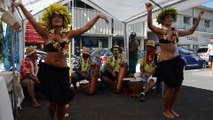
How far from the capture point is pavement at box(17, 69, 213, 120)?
5.27m

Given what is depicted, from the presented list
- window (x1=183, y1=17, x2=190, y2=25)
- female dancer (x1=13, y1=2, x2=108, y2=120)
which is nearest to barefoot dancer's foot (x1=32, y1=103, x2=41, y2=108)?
female dancer (x1=13, y1=2, x2=108, y2=120)

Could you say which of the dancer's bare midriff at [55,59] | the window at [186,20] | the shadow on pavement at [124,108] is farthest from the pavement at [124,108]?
the window at [186,20]

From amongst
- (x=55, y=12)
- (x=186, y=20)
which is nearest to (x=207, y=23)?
(x=186, y=20)

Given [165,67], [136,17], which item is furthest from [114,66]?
[165,67]

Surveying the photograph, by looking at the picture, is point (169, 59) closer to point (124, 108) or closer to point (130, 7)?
point (124, 108)

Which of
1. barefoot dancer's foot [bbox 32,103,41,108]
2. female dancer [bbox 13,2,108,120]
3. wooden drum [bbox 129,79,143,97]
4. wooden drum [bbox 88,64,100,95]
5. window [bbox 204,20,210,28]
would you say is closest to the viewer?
female dancer [bbox 13,2,108,120]

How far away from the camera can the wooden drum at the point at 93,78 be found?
766 cm

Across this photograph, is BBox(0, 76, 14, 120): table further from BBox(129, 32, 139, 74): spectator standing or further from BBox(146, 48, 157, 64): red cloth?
BBox(129, 32, 139, 74): spectator standing

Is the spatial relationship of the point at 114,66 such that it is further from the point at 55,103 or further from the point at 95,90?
the point at 55,103

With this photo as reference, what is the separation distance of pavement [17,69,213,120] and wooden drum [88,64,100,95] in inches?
6.5

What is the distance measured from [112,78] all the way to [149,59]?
1.28m

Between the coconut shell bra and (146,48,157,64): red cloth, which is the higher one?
the coconut shell bra

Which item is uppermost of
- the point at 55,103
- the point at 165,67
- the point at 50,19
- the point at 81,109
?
the point at 50,19

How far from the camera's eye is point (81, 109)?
589 centimetres
